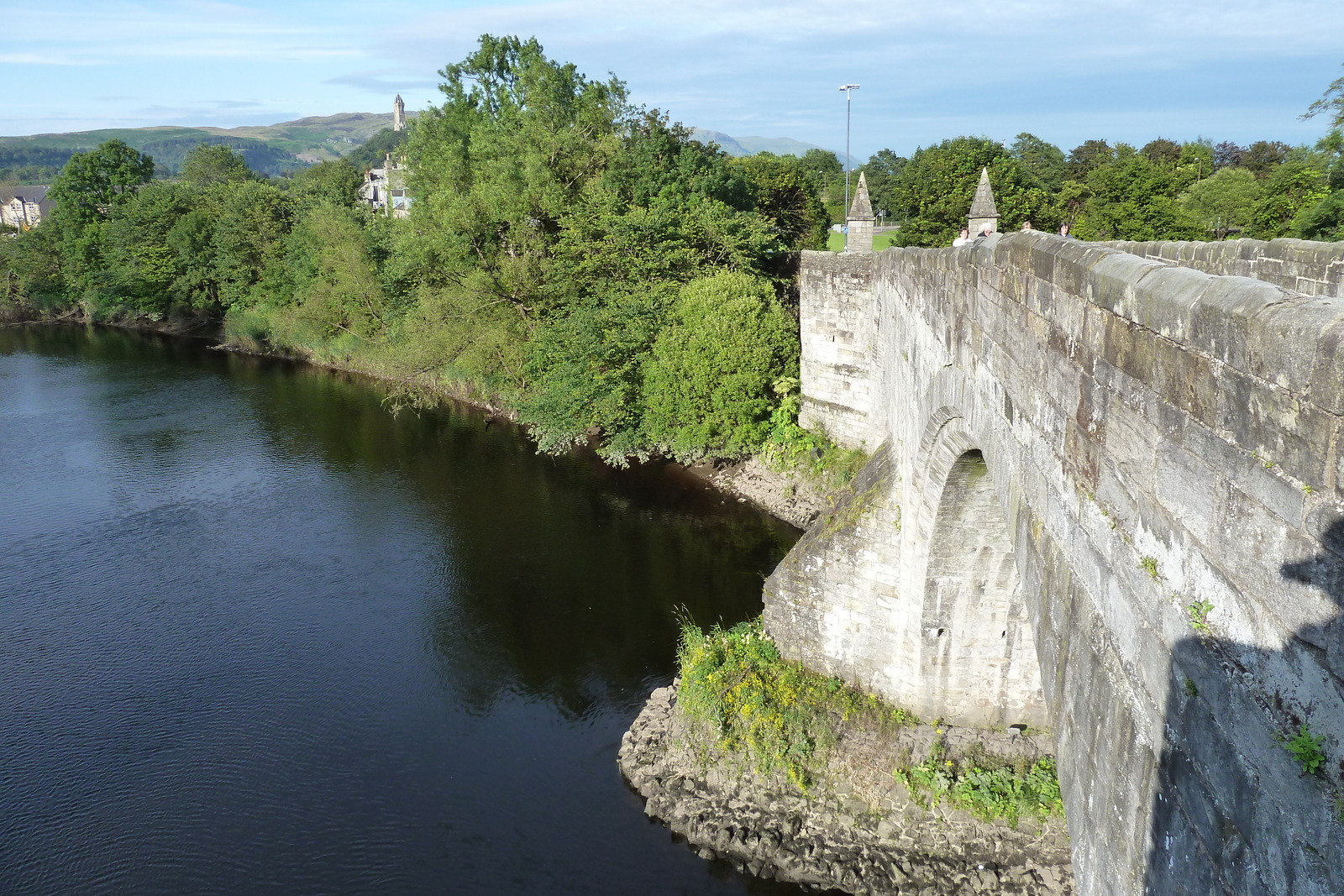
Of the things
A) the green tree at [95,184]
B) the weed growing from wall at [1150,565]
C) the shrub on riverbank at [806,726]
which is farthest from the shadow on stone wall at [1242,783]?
the green tree at [95,184]

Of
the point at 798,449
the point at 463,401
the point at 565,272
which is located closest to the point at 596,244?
the point at 565,272

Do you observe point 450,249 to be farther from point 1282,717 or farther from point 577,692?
point 1282,717

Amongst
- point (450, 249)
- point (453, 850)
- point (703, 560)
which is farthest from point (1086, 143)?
point (453, 850)

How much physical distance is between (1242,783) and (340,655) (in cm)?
1443

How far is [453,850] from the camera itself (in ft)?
35.7

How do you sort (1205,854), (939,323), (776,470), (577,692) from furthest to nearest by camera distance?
(776,470) < (577,692) < (939,323) < (1205,854)

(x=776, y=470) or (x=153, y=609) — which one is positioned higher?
(x=776, y=470)

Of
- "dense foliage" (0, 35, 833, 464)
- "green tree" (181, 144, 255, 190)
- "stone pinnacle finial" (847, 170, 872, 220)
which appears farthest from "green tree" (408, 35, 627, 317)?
"green tree" (181, 144, 255, 190)

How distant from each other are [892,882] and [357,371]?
31.2 metres

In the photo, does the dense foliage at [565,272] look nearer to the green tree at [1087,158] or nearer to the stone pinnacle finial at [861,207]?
the stone pinnacle finial at [861,207]

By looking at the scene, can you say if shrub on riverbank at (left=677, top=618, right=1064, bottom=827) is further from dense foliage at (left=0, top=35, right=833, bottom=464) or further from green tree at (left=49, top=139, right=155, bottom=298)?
green tree at (left=49, top=139, right=155, bottom=298)

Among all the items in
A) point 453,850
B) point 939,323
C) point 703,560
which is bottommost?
point 453,850

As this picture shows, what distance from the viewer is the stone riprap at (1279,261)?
644cm

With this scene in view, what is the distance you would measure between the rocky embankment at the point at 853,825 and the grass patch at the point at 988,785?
109mm
